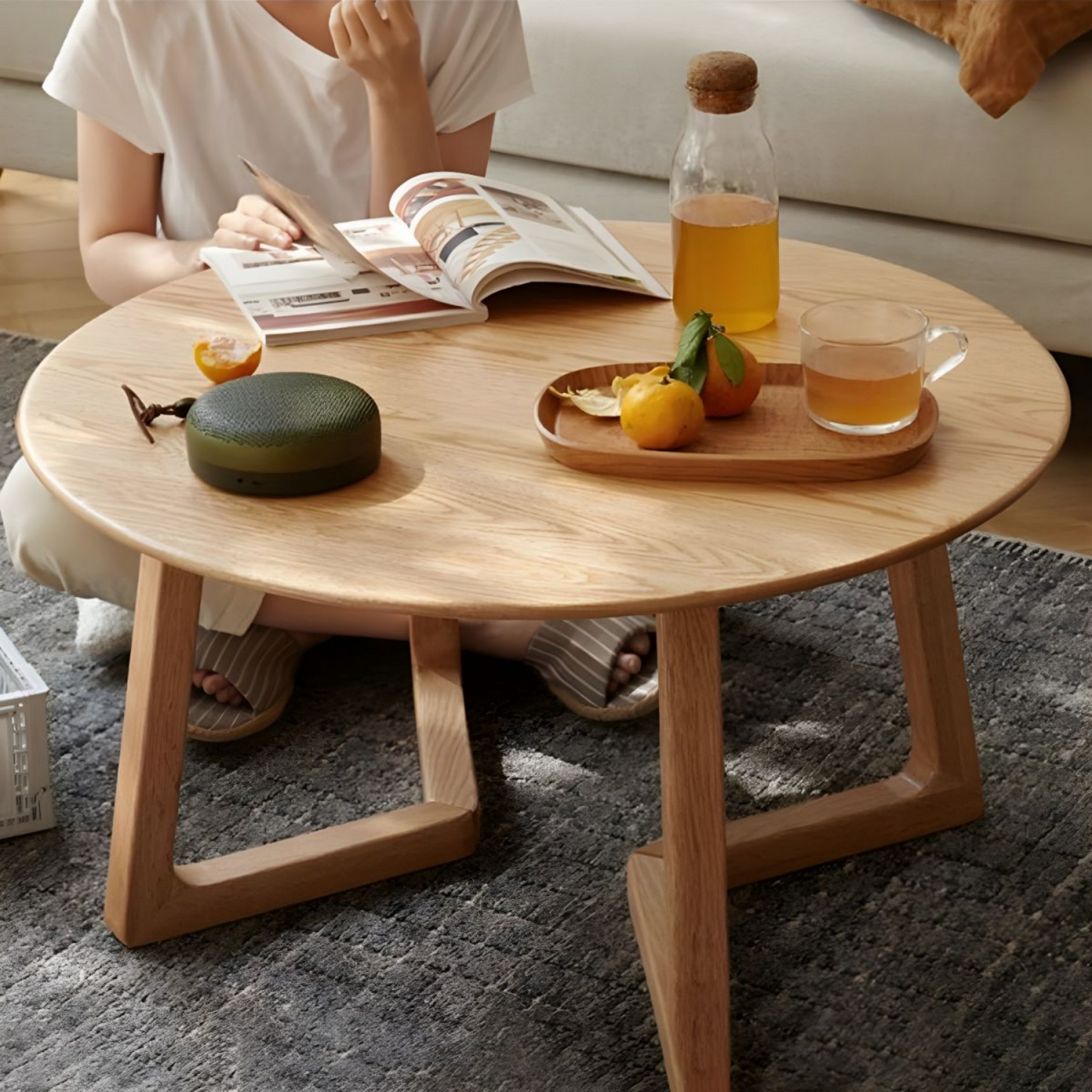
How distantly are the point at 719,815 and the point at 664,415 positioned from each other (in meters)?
0.27

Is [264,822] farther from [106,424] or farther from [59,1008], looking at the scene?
[106,424]

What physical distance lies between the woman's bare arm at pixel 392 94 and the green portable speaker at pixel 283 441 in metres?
0.53

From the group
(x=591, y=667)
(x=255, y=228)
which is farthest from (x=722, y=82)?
(x=591, y=667)

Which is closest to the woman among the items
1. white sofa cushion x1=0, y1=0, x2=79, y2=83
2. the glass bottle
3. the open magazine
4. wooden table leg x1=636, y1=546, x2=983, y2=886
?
the open magazine

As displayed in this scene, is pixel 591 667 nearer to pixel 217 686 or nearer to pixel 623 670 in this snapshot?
pixel 623 670

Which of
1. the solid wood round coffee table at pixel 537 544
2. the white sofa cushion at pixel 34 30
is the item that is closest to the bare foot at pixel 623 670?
the solid wood round coffee table at pixel 537 544

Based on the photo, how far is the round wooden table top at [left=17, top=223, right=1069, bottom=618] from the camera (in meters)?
0.90

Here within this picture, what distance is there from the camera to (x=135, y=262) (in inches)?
59.4

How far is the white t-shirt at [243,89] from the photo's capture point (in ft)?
4.95

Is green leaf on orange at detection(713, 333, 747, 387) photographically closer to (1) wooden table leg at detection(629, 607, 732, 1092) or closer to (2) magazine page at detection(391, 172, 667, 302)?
(1) wooden table leg at detection(629, 607, 732, 1092)

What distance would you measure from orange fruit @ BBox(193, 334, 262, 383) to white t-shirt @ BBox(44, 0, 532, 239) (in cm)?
49

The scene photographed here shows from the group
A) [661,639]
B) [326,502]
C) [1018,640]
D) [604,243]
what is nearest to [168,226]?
[604,243]

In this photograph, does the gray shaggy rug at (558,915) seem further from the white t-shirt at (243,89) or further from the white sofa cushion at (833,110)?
the white sofa cushion at (833,110)

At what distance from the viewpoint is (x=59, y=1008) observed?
1181 mm
